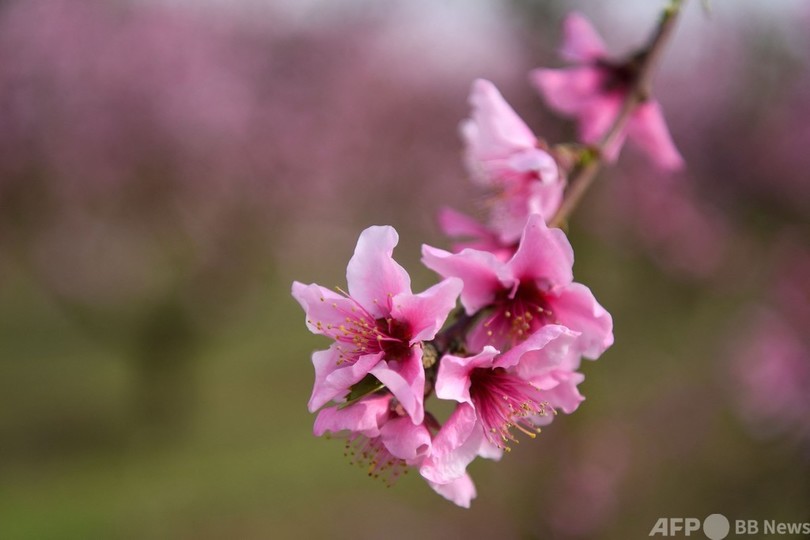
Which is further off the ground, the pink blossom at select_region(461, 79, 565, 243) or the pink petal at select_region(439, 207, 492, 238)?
the pink blossom at select_region(461, 79, 565, 243)

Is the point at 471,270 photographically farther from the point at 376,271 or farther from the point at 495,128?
the point at 495,128

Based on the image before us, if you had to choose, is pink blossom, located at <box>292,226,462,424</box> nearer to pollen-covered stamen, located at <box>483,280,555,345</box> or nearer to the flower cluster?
the flower cluster

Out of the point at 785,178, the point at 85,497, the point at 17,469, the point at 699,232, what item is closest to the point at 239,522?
the point at 85,497

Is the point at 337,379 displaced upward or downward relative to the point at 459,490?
upward

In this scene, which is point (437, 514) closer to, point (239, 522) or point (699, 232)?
point (239, 522)

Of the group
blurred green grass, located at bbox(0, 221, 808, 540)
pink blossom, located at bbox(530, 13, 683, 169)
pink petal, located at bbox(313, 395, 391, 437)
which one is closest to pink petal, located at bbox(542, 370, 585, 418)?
pink petal, located at bbox(313, 395, 391, 437)

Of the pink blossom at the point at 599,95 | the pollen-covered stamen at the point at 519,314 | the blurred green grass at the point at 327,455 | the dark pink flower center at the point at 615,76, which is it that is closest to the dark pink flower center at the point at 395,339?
the pollen-covered stamen at the point at 519,314

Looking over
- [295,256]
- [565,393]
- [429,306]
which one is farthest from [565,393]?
[295,256]
